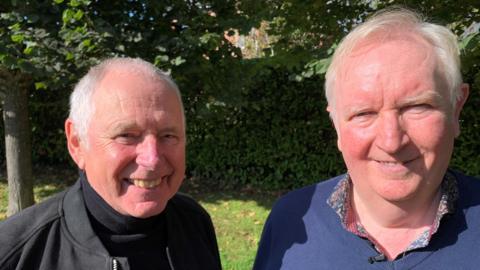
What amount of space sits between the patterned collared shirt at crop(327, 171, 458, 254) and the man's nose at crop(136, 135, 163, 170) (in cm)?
77

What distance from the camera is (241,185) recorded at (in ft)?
28.8

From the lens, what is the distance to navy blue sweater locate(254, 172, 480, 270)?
1704mm

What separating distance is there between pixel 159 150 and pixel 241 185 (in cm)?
690

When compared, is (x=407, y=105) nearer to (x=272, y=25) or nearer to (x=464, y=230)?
(x=464, y=230)

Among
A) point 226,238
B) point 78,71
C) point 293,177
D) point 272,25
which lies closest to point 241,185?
point 293,177

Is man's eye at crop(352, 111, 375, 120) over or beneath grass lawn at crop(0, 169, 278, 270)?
over

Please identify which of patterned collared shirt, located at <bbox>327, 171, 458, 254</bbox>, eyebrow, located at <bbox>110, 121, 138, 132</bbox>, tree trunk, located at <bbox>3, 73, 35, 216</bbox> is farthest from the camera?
tree trunk, located at <bbox>3, 73, 35, 216</bbox>

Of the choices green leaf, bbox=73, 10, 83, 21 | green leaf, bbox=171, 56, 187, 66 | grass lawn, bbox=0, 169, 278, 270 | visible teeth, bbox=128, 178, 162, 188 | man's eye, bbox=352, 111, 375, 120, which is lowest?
grass lawn, bbox=0, 169, 278, 270

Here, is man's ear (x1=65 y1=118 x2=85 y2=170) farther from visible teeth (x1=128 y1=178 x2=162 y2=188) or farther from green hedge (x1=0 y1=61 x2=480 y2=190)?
green hedge (x1=0 y1=61 x2=480 y2=190)

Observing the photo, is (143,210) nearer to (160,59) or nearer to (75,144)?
(75,144)

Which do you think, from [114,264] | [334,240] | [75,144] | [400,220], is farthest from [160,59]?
[400,220]

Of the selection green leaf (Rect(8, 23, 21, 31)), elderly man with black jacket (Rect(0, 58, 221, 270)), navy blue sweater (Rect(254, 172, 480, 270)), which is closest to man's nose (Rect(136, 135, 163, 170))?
elderly man with black jacket (Rect(0, 58, 221, 270))

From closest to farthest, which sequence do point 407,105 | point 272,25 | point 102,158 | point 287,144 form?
point 407,105 < point 102,158 < point 272,25 < point 287,144

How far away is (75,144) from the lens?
202 cm
